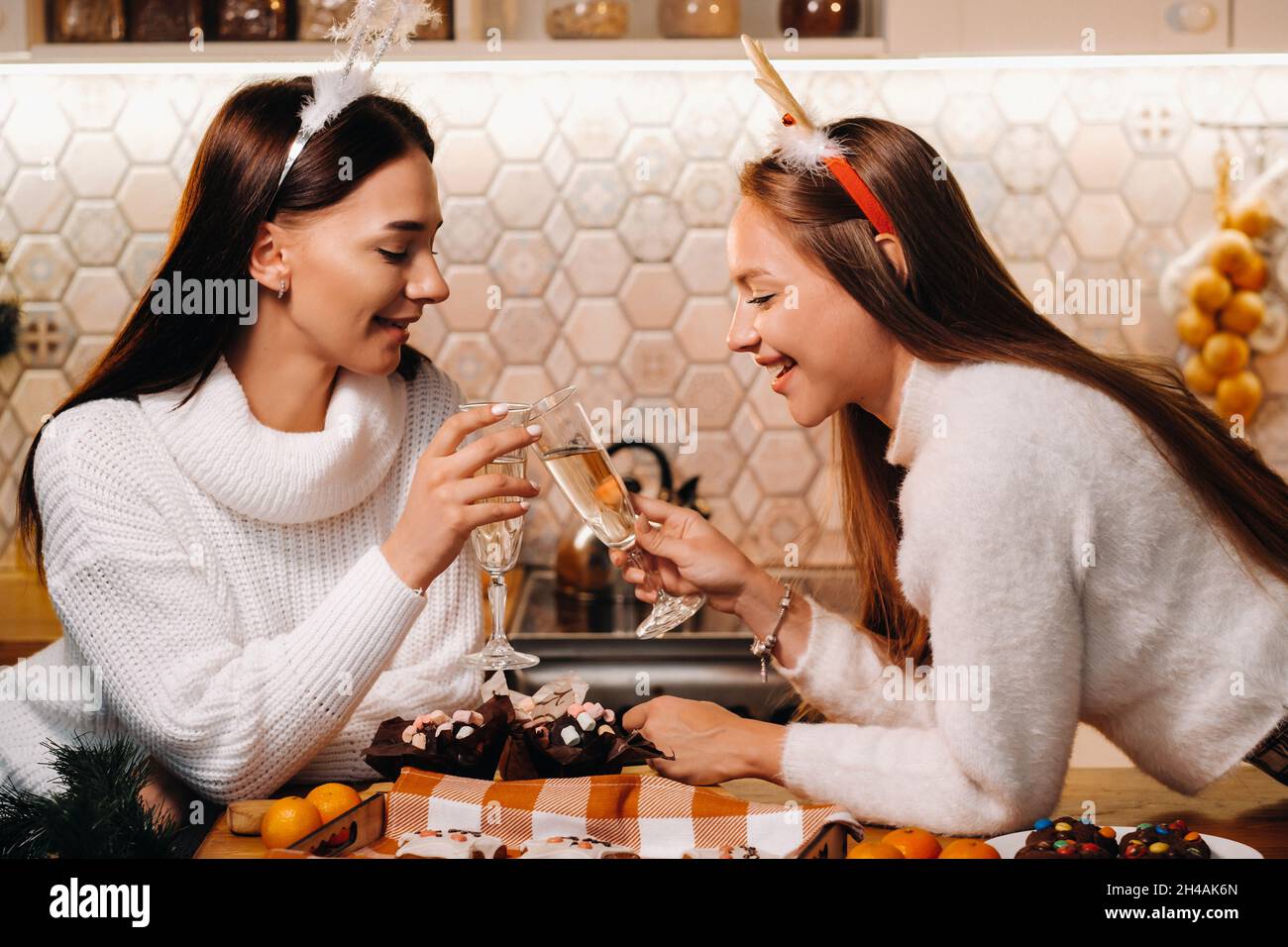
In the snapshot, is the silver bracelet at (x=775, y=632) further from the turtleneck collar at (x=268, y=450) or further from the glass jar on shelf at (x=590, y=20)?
the glass jar on shelf at (x=590, y=20)

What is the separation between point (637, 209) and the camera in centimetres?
251

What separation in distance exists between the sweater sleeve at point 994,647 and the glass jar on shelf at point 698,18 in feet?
4.21

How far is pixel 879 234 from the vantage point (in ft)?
4.07

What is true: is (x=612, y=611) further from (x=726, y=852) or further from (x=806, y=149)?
(x=726, y=852)

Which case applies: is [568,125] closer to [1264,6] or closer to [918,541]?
[1264,6]

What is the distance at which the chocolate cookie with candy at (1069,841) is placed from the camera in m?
0.95

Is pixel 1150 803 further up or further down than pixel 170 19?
further down

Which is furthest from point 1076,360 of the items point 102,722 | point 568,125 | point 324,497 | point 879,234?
point 568,125

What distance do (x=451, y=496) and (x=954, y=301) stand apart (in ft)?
1.71

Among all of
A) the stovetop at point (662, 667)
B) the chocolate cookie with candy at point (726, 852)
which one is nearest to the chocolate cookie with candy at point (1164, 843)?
the chocolate cookie with candy at point (726, 852)

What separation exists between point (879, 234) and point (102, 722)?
0.93m

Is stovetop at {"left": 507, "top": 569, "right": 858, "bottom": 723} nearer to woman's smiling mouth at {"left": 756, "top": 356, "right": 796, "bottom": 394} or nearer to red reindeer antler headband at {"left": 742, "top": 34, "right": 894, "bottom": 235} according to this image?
woman's smiling mouth at {"left": 756, "top": 356, "right": 796, "bottom": 394}

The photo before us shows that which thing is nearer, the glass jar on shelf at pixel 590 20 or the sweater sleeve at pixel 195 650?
the sweater sleeve at pixel 195 650

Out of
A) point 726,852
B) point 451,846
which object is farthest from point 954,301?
point 451,846
